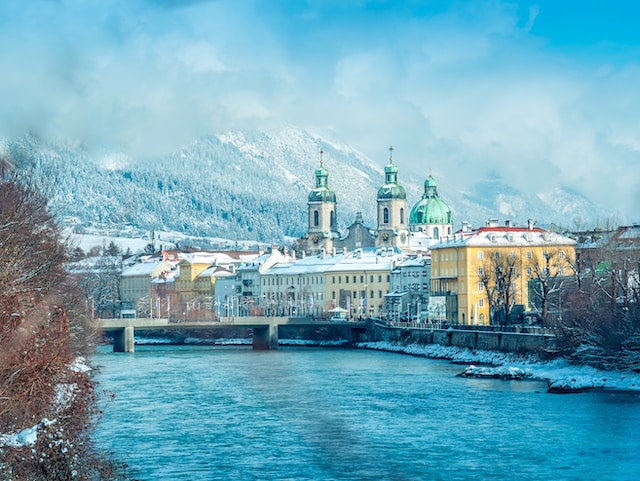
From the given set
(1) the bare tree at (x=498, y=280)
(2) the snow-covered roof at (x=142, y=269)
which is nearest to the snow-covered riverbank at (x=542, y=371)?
(1) the bare tree at (x=498, y=280)

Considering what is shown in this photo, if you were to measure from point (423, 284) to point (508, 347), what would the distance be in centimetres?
5266

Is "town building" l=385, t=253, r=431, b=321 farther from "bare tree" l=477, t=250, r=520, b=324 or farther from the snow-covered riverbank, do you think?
the snow-covered riverbank

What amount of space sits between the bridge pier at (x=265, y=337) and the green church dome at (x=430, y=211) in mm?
84477

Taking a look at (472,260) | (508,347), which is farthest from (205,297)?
(508,347)

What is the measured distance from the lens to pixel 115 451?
135 feet

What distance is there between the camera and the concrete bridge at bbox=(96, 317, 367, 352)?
105125 millimetres

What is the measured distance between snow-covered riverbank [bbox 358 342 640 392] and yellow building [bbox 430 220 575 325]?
1830 centimetres

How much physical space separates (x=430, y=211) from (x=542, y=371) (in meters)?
129

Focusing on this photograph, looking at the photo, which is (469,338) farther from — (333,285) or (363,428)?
(333,285)

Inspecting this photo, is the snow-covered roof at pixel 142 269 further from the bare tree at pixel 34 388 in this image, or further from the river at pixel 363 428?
the bare tree at pixel 34 388

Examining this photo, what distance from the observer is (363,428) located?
1853 inches

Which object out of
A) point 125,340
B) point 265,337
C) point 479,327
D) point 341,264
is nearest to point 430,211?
point 341,264

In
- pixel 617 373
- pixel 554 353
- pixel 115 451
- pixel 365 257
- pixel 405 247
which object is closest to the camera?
pixel 115 451

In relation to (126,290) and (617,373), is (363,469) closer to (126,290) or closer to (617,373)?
(617,373)
